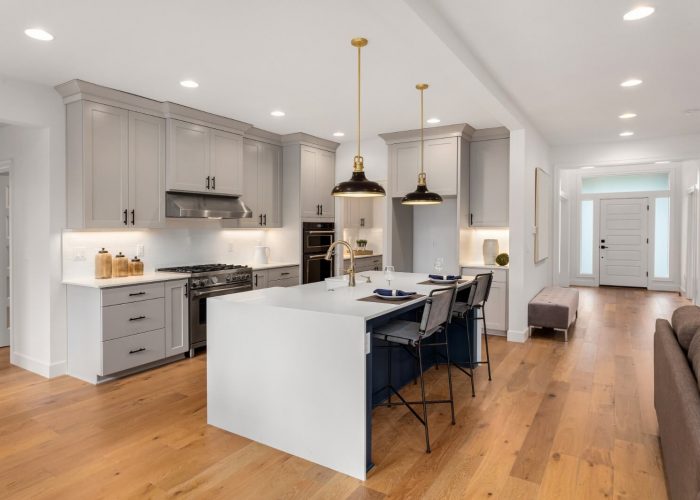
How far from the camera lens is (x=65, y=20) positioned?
286 cm

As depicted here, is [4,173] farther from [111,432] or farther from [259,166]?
[111,432]

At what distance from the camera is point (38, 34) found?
9.95 feet

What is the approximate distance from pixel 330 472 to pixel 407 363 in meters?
1.46

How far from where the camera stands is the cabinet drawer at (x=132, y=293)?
13.0ft

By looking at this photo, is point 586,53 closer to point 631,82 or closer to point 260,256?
point 631,82

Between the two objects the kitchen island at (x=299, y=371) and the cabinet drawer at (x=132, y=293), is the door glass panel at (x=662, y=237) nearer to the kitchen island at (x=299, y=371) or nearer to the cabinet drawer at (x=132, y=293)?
the kitchen island at (x=299, y=371)

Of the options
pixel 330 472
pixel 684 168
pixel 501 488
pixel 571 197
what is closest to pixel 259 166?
pixel 330 472

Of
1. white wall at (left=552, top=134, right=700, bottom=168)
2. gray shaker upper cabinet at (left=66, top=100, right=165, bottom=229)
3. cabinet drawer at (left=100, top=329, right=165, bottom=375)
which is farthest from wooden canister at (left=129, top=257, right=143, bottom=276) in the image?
white wall at (left=552, top=134, right=700, bottom=168)

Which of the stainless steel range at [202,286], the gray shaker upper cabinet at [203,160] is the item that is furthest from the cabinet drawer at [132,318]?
the gray shaker upper cabinet at [203,160]

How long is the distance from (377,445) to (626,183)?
9575 millimetres

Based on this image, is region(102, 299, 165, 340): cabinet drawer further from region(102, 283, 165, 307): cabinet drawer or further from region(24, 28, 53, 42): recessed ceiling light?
region(24, 28, 53, 42): recessed ceiling light

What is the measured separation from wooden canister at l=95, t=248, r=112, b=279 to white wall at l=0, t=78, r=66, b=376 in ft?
1.00

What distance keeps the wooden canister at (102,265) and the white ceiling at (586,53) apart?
3613mm

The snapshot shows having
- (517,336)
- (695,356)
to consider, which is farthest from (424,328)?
(517,336)
